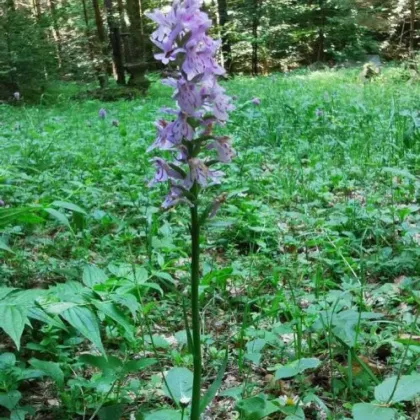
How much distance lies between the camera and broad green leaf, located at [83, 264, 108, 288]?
1.59 m

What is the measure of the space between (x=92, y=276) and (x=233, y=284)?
1.08 metres

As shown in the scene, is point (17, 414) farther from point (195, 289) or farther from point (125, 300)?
point (195, 289)

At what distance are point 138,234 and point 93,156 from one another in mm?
2176

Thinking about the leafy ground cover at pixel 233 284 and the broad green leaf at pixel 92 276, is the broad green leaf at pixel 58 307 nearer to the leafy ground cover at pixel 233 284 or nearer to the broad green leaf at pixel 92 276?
the leafy ground cover at pixel 233 284

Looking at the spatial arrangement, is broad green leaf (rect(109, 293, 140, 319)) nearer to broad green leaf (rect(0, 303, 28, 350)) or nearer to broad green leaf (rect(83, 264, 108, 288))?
broad green leaf (rect(83, 264, 108, 288))

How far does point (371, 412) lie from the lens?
1.18m

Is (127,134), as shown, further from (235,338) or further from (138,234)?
(235,338)

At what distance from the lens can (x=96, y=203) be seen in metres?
3.58

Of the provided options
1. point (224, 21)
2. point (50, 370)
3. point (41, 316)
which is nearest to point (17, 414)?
point (50, 370)

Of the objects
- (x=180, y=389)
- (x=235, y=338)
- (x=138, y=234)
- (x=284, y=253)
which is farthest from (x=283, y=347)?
(x=138, y=234)

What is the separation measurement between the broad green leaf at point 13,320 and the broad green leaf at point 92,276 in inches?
15.2

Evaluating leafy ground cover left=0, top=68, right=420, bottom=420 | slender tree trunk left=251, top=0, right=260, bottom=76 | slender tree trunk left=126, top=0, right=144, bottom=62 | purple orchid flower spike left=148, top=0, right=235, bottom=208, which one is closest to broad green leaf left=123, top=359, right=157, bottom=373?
leafy ground cover left=0, top=68, right=420, bottom=420

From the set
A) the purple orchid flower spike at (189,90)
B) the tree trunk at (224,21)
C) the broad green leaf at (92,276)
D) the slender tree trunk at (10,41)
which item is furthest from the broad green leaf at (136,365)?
the tree trunk at (224,21)

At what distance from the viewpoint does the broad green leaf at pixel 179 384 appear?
1.46m
